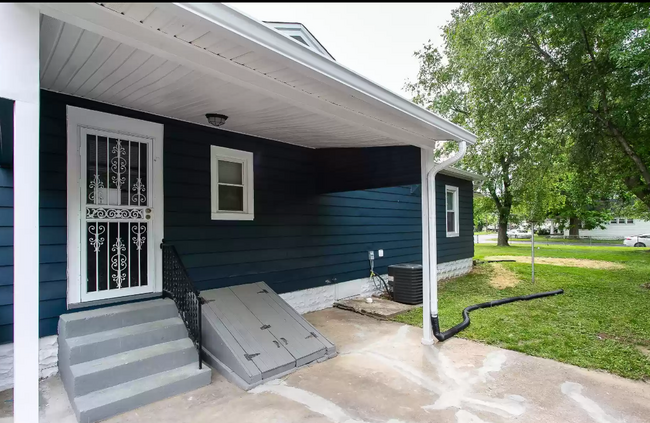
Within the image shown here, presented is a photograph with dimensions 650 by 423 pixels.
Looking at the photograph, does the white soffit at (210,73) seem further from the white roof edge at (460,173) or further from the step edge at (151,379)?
the white roof edge at (460,173)

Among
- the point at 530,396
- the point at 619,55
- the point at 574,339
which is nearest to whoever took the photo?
the point at 530,396

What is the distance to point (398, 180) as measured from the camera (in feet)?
15.4

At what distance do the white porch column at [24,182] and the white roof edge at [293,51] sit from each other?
26.3 inches

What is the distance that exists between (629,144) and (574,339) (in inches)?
214

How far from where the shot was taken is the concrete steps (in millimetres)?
2611

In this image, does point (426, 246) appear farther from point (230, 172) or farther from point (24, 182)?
point (24, 182)

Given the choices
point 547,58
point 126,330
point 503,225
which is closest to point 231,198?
point 126,330

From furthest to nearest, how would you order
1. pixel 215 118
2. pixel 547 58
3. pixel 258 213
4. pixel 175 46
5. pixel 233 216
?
pixel 547 58 → pixel 258 213 → pixel 233 216 → pixel 215 118 → pixel 175 46

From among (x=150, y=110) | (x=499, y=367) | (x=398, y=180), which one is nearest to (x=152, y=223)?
(x=150, y=110)

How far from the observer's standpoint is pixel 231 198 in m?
4.52

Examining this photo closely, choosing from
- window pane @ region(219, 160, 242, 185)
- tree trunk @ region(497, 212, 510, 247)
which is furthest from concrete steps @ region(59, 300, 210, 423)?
tree trunk @ region(497, 212, 510, 247)

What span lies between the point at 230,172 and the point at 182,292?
168 cm

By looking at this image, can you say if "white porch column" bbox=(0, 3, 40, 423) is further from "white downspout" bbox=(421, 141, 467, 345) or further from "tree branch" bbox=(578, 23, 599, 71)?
"tree branch" bbox=(578, 23, 599, 71)

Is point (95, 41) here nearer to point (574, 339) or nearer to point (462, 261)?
point (574, 339)
